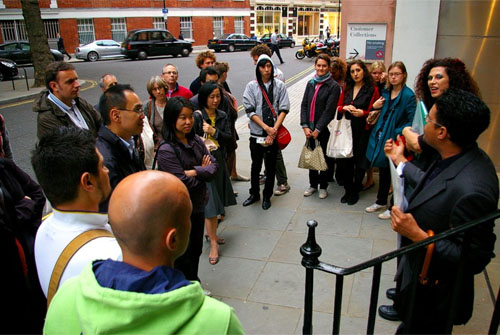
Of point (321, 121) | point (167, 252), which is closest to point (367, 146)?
point (321, 121)

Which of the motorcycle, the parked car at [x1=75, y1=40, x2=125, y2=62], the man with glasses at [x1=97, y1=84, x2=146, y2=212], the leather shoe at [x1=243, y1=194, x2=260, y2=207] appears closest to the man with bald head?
the man with glasses at [x1=97, y1=84, x2=146, y2=212]

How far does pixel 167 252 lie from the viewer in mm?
1408

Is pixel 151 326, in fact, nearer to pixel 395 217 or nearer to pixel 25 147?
pixel 395 217

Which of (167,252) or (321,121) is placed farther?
(321,121)

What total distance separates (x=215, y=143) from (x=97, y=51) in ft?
81.5

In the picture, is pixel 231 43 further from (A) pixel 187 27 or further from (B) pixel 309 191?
(B) pixel 309 191

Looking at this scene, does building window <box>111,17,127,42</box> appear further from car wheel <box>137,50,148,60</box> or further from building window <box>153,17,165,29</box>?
car wheel <box>137,50,148,60</box>

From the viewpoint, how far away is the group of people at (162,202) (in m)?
1.29

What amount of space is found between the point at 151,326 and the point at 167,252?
0.27m

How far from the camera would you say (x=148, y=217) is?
1365 millimetres

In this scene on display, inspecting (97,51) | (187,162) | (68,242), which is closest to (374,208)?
(187,162)

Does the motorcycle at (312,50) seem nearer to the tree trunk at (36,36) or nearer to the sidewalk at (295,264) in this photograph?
the tree trunk at (36,36)

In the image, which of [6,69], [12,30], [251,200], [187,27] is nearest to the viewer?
[251,200]

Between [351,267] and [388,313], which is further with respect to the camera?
[388,313]
